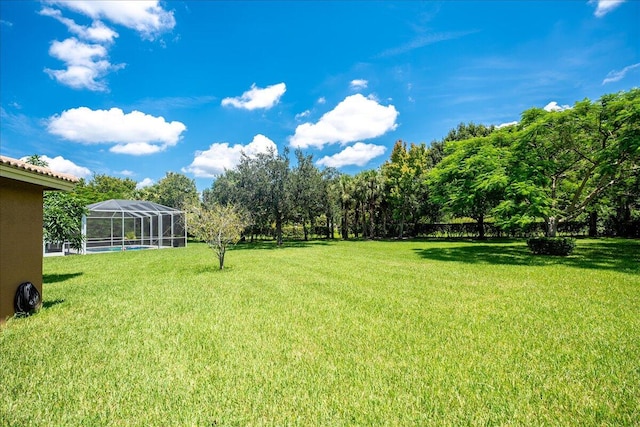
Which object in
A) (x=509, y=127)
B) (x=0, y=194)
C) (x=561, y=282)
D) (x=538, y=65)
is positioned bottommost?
(x=561, y=282)

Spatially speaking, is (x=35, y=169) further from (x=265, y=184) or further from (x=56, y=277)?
(x=265, y=184)

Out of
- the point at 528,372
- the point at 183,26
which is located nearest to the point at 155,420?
the point at 528,372

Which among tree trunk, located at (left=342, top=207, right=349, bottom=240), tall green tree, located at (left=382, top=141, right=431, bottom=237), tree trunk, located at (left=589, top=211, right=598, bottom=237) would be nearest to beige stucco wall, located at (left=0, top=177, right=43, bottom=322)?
tall green tree, located at (left=382, top=141, right=431, bottom=237)

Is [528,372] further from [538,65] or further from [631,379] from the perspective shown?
[538,65]

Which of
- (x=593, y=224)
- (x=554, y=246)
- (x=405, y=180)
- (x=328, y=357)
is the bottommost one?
(x=328, y=357)

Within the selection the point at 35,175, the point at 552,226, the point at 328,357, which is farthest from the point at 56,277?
the point at 552,226

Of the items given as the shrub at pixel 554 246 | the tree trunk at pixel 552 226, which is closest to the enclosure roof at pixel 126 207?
the shrub at pixel 554 246

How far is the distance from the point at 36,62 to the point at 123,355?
16.3 m

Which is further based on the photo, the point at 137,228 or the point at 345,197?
the point at 345,197

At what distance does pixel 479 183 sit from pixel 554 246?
5151mm

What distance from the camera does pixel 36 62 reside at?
13.5m

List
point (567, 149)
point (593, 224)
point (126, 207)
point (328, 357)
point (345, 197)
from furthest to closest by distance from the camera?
point (345, 197), point (593, 224), point (126, 207), point (567, 149), point (328, 357)

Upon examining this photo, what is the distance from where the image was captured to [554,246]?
49.4ft

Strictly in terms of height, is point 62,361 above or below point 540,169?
below
